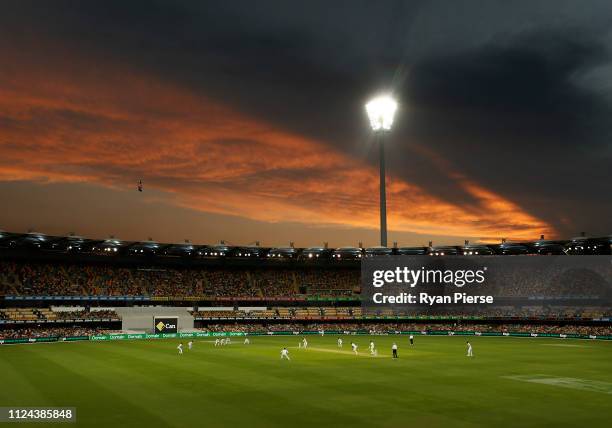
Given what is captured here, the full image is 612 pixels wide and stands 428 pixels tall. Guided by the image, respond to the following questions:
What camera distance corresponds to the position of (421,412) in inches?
1000

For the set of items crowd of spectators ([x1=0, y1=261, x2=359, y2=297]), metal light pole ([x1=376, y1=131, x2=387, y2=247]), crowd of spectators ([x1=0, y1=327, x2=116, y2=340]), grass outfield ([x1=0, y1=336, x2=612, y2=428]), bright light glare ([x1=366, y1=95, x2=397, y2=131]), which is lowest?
crowd of spectators ([x1=0, y1=327, x2=116, y2=340])

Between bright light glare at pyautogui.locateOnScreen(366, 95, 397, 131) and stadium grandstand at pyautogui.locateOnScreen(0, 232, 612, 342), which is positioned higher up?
bright light glare at pyautogui.locateOnScreen(366, 95, 397, 131)

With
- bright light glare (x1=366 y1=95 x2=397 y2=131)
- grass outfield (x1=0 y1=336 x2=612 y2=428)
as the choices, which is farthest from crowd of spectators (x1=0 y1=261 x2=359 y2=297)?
bright light glare (x1=366 y1=95 x2=397 y2=131)

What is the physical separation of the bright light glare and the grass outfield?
28.3 metres

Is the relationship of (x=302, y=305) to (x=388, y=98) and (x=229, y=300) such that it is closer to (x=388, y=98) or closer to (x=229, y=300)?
(x=229, y=300)

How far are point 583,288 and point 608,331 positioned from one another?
1543cm

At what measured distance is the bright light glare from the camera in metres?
67.3

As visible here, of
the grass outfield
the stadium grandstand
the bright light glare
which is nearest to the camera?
the grass outfield

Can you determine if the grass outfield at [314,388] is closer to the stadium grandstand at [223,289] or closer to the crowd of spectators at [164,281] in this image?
the stadium grandstand at [223,289]

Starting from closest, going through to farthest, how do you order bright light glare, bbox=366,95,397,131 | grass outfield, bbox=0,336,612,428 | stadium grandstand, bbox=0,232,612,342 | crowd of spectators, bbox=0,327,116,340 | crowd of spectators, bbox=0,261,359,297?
grass outfield, bbox=0,336,612,428, bright light glare, bbox=366,95,397,131, crowd of spectators, bbox=0,327,116,340, stadium grandstand, bbox=0,232,612,342, crowd of spectators, bbox=0,261,359,297

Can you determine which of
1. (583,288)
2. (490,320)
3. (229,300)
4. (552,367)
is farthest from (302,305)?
(552,367)

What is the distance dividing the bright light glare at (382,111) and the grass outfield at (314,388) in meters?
28.3

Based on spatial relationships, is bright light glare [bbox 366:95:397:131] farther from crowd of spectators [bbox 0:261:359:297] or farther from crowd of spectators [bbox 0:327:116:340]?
crowd of spectators [bbox 0:261:359:297]

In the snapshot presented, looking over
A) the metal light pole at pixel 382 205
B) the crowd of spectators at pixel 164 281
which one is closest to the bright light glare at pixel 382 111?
the metal light pole at pixel 382 205
